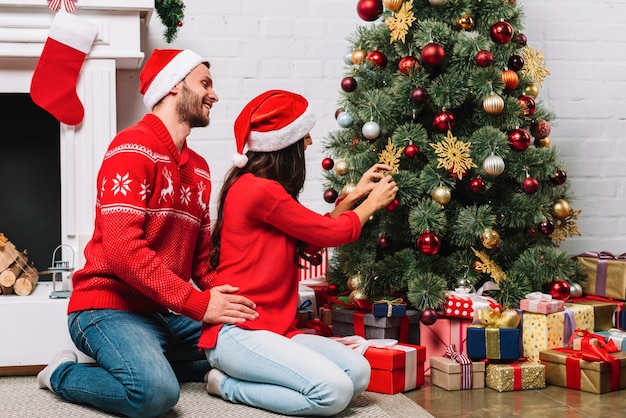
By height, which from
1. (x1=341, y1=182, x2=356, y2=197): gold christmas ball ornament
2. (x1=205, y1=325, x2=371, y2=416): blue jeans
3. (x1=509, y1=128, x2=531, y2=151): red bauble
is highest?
(x1=509, y1=128, x2=531, y2=151): red bauble

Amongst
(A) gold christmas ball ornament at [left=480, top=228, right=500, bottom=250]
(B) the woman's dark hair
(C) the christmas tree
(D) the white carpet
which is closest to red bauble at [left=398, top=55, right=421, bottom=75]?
(C) the christmas tree

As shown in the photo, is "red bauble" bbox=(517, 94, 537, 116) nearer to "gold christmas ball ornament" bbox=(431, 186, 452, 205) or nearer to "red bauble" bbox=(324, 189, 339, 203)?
"gold christmas ball ornament" bbox=(431, 186, 452, 205)

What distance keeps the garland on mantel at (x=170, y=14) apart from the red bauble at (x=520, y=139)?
1263 millimetres

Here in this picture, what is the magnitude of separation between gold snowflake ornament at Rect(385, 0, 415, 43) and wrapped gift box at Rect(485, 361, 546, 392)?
3.49 feet

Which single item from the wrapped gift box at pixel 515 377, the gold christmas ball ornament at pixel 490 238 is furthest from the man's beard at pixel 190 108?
the wrapped gift box at pixel 515 377

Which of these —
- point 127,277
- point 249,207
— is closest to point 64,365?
point 127,277

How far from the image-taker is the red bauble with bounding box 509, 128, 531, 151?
2398mm

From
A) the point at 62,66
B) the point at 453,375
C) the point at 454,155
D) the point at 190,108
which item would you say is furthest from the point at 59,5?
the point at 453,375


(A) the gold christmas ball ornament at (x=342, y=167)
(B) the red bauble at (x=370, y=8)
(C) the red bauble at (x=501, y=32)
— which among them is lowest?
(A) the gold christmas ball ornament at (x=342, y=167)

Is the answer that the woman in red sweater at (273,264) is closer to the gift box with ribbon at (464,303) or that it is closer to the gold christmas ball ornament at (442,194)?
the gold christmas ball ornament at (442,194)

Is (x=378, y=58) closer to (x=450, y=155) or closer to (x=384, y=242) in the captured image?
(x=450, y=155)

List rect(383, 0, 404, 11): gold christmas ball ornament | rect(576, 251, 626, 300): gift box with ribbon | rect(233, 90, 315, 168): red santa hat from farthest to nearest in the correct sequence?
1. rect(576, 251, 626, 300): gift box with ribbon
2. rect(383, 0, 404, 11): gold christmas ball ornament
3. rect(233, 90, 315, 168): red santa hat

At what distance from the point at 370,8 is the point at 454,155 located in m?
0.57

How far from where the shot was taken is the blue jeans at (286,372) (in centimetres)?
194
